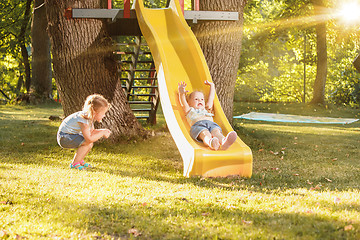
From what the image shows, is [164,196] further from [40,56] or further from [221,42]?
[40,56]

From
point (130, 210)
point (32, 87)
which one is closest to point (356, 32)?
point (32, 87)

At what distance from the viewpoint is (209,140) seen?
5863mm

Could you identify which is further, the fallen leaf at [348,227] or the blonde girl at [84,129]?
the blonde girl at [84,129]

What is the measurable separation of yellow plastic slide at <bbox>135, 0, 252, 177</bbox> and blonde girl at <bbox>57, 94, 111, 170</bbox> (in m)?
1.07

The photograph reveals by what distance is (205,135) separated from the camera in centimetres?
608

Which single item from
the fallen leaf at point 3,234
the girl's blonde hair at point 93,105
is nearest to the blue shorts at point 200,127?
the girl's blonde hair at point 93,105

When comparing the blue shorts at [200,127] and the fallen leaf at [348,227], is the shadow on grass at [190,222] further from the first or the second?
the blue shorts at [200,127]

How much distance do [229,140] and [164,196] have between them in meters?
1.36

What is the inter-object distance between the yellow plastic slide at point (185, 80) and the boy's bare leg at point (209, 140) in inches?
3.2

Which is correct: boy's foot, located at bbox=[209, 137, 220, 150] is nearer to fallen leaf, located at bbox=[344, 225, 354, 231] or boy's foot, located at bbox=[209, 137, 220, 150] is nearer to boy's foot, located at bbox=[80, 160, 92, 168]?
boy's foot, located at bbox=[80, 160, 92, 168]

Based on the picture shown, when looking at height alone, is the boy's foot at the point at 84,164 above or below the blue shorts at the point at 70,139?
below

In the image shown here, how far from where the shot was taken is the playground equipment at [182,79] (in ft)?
18.5

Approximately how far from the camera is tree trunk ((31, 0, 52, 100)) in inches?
692

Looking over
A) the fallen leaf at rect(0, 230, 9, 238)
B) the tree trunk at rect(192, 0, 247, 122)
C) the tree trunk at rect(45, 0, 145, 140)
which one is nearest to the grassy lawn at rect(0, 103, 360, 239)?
the fallen leaf at rect(0, 230, 9, 238)
